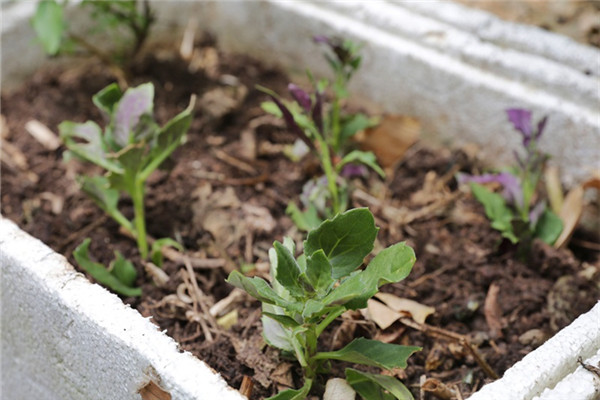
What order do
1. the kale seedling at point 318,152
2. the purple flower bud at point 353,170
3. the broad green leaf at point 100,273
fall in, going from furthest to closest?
1. the purple flower bud at point 353,170
2. the kale seedling at point 318,152
3. the broad green leaf at point 100,273

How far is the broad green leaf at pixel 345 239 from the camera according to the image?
122 centimetres

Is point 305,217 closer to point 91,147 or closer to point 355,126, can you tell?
point 355,126

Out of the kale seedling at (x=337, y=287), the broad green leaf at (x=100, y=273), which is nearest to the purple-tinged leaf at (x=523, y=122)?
the kale seedling at (x=337, y=287)

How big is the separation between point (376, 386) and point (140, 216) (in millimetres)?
555

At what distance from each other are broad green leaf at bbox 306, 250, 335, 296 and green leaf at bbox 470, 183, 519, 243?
0.55 metres

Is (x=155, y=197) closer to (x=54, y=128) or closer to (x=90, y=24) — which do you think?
(x=54, y=128)

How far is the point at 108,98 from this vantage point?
1.58 metres

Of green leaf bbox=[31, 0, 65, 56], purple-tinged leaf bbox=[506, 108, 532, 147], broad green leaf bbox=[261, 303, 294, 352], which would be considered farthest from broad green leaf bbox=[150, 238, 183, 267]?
purple-tinged leaf bbox=[506, 108, 532, 147]

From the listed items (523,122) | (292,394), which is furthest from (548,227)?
(292,394)

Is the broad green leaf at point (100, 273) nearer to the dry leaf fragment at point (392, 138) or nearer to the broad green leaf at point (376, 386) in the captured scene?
the broad green leaf at point (376, 386)

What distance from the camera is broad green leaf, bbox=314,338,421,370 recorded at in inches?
49.3

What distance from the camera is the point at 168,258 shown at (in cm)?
163

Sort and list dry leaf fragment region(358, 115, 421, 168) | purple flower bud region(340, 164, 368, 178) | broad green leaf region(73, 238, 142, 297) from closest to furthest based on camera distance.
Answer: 1. broad green leaf region(73, 238, 142, 297)
2. purple flower bud region(340, 164, 368, 178)
3. dry leaf fragment region(358, 115, 421, 168)

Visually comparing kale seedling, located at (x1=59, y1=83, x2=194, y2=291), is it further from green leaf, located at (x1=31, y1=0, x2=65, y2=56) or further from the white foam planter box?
green leaf, located at (x1=31, y1=0, x2=65, y2=56)
